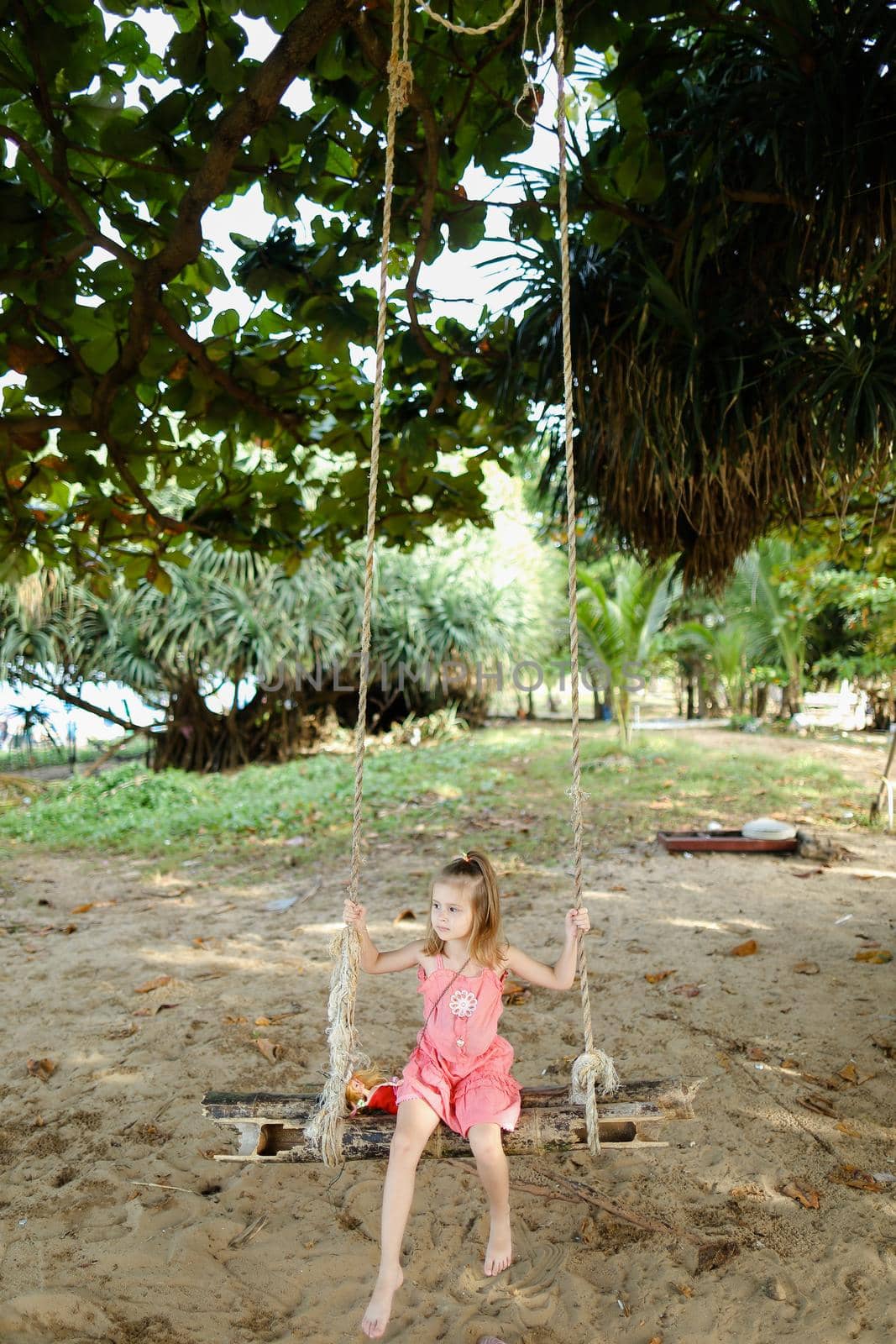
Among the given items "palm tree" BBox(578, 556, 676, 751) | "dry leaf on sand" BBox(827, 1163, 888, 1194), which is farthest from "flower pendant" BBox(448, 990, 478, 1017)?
"palm tree" BBox(578, 556, 676, 751)

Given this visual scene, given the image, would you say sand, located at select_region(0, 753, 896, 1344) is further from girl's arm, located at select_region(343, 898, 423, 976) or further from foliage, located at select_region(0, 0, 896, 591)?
foliage, located at select_region(0, 0, 896, 591)

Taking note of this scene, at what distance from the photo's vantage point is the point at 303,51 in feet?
7.50

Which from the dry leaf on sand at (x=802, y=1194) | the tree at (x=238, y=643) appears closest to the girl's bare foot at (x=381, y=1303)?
the dry leaf on sand at (x=802, y=1194)

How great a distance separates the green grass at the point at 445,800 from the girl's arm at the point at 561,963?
11.7ft

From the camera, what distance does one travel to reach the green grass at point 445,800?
6441mm

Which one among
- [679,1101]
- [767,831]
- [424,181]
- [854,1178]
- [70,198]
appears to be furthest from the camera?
[767,831]

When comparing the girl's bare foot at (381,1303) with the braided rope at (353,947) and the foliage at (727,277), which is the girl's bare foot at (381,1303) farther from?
the foliage at (727,277)

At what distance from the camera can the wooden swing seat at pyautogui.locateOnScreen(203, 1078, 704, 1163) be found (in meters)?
1.91

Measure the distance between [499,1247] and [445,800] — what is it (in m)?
5.41

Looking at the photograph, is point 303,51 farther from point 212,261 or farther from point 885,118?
point 885,118

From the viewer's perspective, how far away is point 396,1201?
1850 mm

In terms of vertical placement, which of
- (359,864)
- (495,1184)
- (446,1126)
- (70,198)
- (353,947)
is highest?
(70,198)

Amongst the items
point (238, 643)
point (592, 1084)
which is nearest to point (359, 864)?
point (592, 1084)

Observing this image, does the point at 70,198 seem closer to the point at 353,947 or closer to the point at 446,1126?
the point at 353,947
